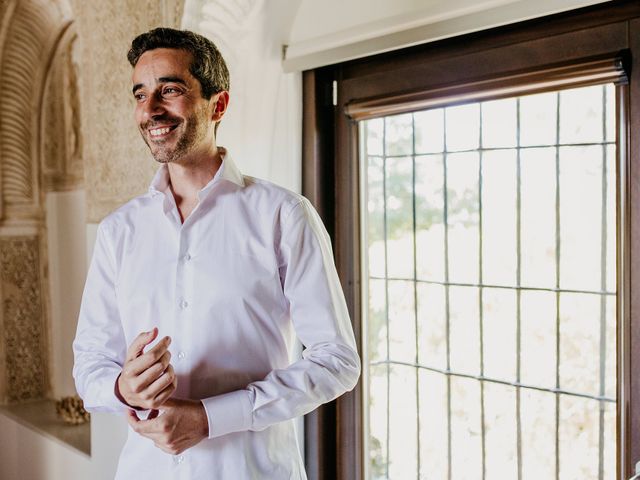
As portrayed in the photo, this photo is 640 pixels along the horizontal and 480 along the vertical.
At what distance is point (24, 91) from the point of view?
401cm

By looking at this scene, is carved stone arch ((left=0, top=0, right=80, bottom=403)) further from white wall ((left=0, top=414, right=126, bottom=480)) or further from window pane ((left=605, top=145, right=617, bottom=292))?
window pane ((left=605, top=145, right=617, bottom=292))

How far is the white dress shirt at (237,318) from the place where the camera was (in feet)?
5.15

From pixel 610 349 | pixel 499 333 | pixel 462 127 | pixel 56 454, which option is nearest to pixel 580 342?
pixel 610 349

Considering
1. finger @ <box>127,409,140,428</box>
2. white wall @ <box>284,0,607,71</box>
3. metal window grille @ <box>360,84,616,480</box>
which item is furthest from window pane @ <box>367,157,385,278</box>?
finger @ <box>127,409,140,428</box>

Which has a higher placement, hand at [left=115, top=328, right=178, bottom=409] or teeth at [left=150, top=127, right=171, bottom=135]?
teeth at [left=150, top=127, right=171, bottom=135]

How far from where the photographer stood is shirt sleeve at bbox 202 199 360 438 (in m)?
1.51

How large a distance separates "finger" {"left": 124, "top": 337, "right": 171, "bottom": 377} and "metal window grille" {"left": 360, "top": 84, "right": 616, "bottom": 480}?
106cm

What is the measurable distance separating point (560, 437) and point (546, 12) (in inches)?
45.9

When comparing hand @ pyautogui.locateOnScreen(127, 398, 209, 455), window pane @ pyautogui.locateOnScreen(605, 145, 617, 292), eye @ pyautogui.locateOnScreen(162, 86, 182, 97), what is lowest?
hand @ pyautogui.locateOnScreen(127, 398, 209, 455)

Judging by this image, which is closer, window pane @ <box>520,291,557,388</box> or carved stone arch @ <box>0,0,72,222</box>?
window pane @ <box>520,291,557,388</box>

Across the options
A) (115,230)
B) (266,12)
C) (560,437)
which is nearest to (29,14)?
(266,12)

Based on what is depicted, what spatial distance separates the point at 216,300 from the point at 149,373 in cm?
27

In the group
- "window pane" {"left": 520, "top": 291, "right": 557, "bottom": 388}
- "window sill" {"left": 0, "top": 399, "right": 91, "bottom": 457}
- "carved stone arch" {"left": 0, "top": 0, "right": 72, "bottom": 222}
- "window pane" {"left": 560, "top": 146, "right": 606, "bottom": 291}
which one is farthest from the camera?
"carved stone arch" {"left": 0, "top": 0, "right": 72, "bottom": 222}

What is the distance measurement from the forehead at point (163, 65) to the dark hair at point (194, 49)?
0.04ft
